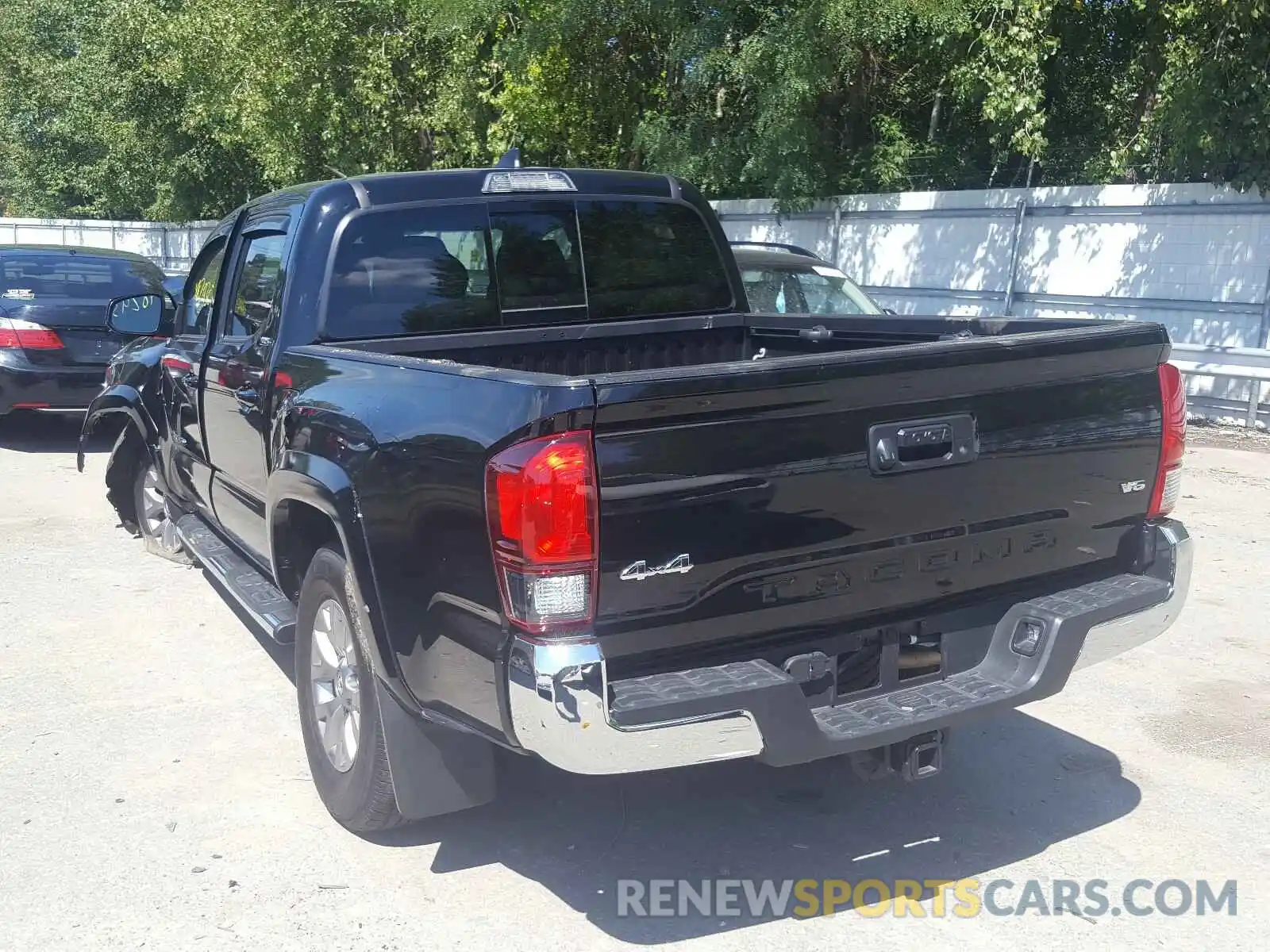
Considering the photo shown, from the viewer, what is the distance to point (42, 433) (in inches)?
482

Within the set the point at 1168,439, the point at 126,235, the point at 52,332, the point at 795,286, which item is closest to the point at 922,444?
the point at 1168,439

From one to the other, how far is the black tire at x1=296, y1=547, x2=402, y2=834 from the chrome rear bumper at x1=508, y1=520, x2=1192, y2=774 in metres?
0.86

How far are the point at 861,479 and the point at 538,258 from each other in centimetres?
209

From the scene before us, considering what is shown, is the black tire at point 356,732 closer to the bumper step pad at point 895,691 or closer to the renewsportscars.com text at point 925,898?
the renewsportscars.com text at point 925,898

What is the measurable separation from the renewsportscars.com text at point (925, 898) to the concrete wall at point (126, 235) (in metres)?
30.2

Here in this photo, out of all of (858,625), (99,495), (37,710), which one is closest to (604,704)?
(858,625)

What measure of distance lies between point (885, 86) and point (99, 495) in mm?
14000

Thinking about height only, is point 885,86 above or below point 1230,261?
above

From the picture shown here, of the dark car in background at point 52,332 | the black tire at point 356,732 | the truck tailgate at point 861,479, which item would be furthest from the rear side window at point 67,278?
the truck tailgate at point 861,479

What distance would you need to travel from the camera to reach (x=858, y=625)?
11.5 ft

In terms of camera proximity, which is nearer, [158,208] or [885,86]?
[885,86]

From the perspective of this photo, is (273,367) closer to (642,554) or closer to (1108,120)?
(642,554)

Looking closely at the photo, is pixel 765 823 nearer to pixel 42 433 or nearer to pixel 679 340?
pixel 679 340

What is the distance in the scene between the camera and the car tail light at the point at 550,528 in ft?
9.84
